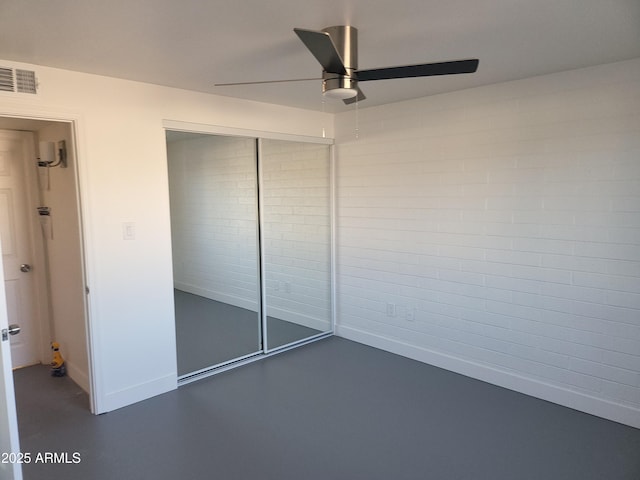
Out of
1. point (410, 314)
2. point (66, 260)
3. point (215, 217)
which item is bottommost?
point (410, 314)

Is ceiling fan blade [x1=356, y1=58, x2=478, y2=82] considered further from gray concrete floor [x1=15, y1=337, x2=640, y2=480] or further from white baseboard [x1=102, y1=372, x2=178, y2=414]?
white baseboard [x1=102, y1=372, x2=178, y2=414]

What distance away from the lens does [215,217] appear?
3.93 metres

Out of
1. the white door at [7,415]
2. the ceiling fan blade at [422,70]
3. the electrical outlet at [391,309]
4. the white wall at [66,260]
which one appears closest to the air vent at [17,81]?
the white wall at [66,260]

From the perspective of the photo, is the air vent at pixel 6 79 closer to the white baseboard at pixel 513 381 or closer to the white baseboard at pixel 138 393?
the white baseboard at pixel 138 393

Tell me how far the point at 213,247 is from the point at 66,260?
1219 millimetres

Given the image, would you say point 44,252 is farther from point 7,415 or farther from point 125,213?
point 7,415

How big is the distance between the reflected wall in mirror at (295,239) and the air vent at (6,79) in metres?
1.98

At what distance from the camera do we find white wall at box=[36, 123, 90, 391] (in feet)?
10.9

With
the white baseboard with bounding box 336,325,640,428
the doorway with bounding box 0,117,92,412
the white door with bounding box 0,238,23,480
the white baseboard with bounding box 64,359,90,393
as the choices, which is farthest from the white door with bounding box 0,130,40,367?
the white baseboard with bounding box 336,325,640,428

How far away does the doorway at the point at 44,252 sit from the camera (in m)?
3.47

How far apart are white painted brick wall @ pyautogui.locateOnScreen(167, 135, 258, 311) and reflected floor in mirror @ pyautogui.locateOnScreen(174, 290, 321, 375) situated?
0.10m

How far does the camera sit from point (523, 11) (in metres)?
2.03

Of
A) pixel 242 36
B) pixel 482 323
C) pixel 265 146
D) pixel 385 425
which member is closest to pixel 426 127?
pixel 265 146

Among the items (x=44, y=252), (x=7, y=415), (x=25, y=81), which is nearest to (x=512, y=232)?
(x=7, y=415)
